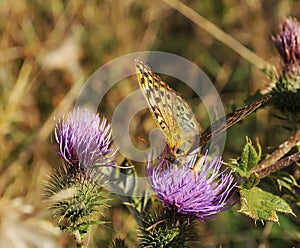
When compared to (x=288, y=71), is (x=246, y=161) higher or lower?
lower

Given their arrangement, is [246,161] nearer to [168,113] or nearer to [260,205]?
[260,205]

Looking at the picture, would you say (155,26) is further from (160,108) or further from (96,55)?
(160,108)

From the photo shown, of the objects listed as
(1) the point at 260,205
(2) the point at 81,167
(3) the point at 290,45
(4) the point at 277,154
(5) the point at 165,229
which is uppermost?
(3) the point at 290,45

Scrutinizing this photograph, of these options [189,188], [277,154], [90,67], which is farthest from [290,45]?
[90,67]

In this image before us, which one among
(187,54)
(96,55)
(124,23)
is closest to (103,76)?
(96,55)

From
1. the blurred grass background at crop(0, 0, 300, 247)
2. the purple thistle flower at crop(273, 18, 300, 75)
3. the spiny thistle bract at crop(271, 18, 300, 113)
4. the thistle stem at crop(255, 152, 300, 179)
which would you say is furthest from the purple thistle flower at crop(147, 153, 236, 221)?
the blurred grass background at crop(0, 0, 300, 247)

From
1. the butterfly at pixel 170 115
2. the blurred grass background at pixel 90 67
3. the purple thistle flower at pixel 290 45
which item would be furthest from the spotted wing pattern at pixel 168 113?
the blurred grass background at pixel 90 67

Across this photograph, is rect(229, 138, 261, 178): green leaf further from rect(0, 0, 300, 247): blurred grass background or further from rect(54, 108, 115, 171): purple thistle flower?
rect(0, 0, 300, 247): blurred grass background
